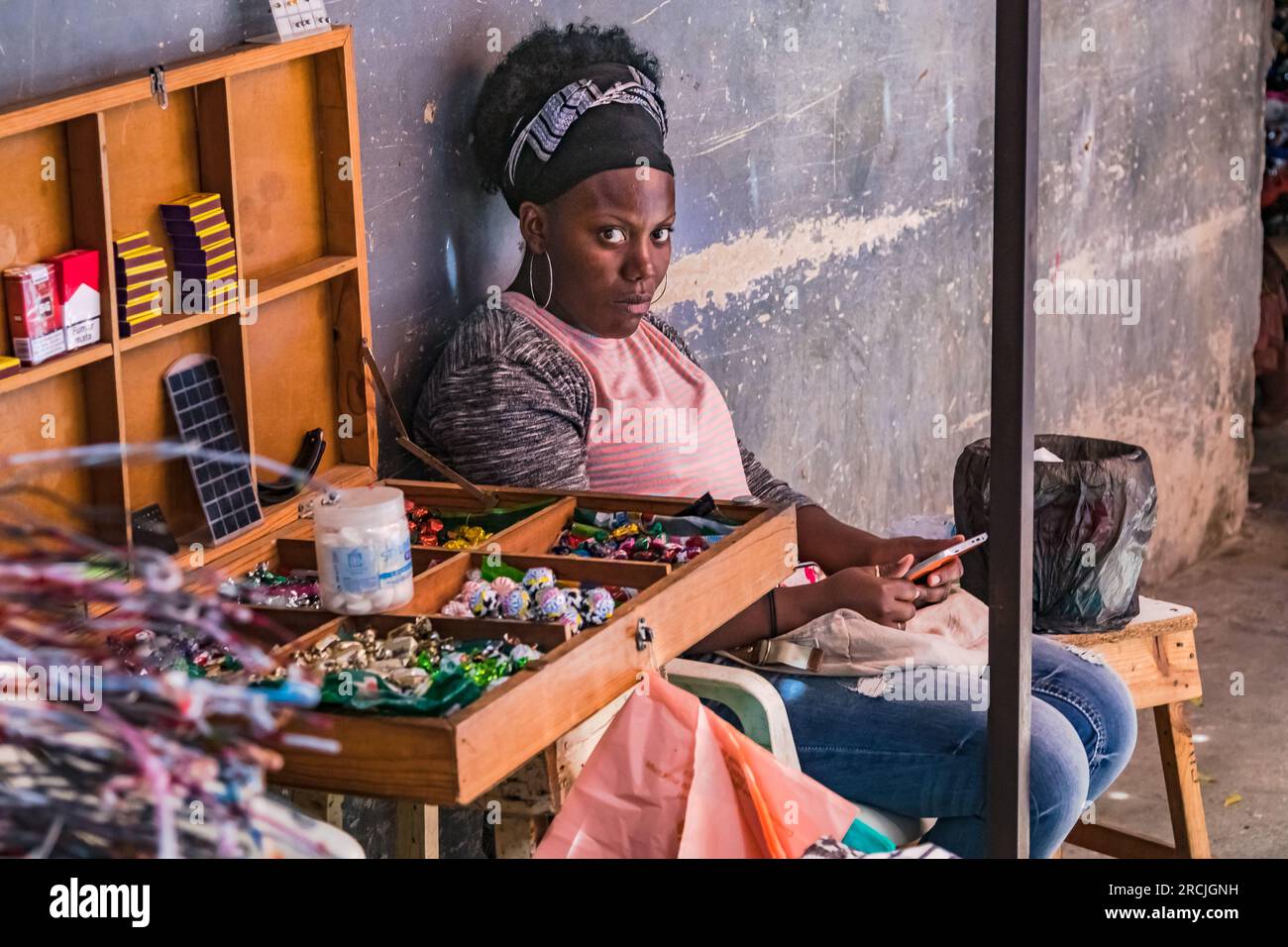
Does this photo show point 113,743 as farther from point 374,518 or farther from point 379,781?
point 374,518

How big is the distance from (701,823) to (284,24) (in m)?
1.17

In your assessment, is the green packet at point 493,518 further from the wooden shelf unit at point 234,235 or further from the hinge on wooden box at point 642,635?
the hinge on wooden box at point 642,635

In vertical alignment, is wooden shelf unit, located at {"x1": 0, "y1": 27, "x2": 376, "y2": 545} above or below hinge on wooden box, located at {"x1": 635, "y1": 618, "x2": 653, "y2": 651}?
A: above

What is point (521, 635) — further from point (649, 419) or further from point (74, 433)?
point (649, 419)

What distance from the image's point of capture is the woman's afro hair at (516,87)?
273 centimetres

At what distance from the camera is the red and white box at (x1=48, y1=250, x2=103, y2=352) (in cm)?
183

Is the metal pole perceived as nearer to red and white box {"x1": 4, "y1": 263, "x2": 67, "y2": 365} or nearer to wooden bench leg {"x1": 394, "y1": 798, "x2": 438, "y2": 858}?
wooden bench leg {"x1": 394, "y1": 798, "x2": 438, "y2": 858}

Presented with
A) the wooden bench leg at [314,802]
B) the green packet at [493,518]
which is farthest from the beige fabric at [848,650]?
the wooden bench leg at [314,802]

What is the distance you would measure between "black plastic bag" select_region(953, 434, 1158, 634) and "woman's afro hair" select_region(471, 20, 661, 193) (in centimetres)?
107

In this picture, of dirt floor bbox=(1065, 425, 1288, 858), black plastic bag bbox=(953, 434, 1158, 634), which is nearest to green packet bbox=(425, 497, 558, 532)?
black plastic bag bbox=(953, 434, 1158, 634)

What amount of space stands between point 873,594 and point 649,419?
0.47 meters

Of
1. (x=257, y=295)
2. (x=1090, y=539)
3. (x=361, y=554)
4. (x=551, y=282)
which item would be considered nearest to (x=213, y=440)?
(x=257, y=295)

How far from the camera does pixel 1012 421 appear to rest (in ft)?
Answer: 5.92

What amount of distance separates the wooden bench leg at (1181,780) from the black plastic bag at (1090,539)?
0.66 ft
